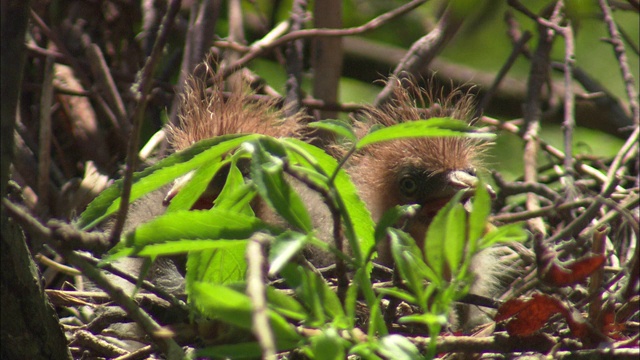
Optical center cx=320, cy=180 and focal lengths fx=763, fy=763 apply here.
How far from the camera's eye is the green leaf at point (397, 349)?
0.77m

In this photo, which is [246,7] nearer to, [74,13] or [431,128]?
[74,13]

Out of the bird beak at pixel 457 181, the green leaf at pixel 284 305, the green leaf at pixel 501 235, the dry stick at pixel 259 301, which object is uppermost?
the dry stick at pixel 259 301

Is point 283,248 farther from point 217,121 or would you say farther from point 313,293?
point 217,121

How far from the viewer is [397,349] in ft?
2.54

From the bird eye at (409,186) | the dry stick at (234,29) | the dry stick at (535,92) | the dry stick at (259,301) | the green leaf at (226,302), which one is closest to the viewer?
the dry stick at (259,301)

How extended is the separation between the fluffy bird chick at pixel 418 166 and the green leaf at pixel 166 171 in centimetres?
98

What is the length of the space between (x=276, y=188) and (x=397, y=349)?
0.22 m

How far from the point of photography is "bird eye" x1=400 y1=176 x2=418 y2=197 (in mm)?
2049

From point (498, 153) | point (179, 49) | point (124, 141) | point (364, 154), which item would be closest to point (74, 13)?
point (179, 49)

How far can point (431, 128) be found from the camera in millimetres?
874

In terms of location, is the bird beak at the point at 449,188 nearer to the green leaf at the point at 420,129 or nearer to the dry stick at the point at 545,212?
the dry stick at the point at 545,212

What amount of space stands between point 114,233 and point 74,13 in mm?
1873

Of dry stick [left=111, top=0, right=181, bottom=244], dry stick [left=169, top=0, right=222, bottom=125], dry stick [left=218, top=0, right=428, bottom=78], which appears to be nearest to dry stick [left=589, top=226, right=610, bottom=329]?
dry stick [left=111, top=0, right=181, bottom=244]

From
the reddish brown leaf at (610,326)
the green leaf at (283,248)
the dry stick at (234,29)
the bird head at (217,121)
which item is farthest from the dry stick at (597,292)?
the dry stick at (234,29)
